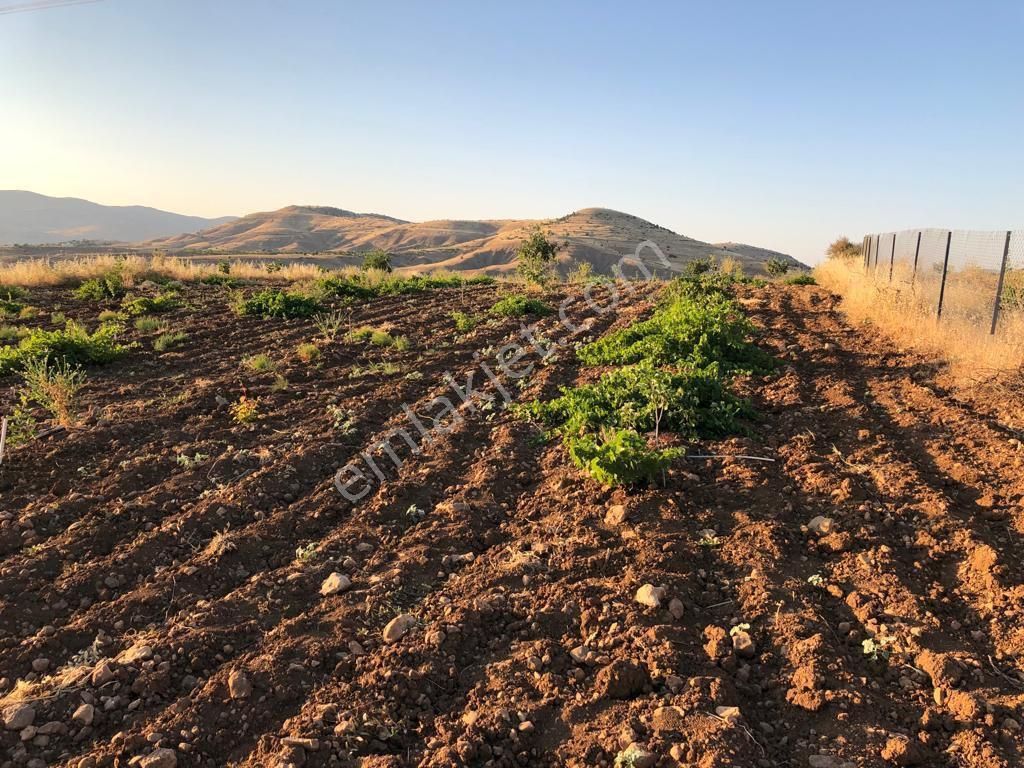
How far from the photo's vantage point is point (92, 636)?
292 centimetres

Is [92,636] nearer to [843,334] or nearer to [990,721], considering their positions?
[990,721]

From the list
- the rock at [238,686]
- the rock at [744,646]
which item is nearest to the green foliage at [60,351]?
the rock at [238,686]

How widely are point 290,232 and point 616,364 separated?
340 ft

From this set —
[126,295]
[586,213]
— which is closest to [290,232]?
[586,213]

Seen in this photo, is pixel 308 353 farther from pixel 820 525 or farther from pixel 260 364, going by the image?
pixel 820 525

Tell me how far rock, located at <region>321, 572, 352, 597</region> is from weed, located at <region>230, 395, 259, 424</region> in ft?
9.59

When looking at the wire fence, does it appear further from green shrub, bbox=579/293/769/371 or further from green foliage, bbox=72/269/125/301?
green foliage, bbox=72/269/125/301

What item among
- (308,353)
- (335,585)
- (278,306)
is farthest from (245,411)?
(278,306)

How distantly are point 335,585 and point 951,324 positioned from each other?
28.5 feet

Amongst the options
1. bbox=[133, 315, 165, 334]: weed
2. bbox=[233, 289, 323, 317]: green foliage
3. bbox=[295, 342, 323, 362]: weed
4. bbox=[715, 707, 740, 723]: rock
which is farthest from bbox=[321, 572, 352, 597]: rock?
bbox=[233, 289, 323, 317]: green foliage

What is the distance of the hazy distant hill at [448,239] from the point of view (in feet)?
198

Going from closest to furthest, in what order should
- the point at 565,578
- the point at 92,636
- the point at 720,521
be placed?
the point at 92,636, the point at 565,578, the point at 720,521

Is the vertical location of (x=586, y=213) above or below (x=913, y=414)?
above

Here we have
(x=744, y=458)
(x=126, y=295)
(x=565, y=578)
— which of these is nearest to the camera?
(x=565, y=578)
